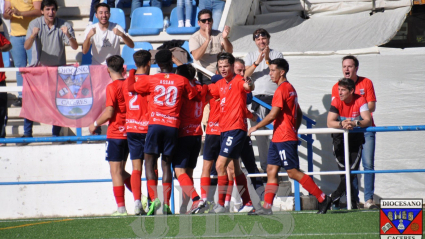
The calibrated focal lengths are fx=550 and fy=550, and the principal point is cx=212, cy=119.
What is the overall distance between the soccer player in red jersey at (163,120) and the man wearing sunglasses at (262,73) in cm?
157

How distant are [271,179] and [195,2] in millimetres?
6310

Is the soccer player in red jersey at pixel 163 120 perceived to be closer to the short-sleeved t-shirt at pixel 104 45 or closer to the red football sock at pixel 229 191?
the red football sock at pixel 229 191

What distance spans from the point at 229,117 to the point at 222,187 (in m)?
0.88

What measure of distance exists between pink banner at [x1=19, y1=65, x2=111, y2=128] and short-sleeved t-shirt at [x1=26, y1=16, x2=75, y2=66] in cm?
65

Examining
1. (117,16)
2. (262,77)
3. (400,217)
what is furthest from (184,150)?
(117,16)

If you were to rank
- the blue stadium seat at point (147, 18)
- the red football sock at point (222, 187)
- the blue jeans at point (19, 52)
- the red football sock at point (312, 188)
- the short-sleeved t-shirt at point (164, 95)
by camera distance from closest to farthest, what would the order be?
the red football sock at point (312, 188) → the short-sleeved t-shirt at point (164, 95) → the red football sock at point (222, 187) → the blue jeans at point (19, 52) → the blue stadium seat at point (147, 18)

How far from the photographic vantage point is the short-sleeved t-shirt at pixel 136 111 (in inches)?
271

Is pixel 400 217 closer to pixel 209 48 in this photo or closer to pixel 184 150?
pixel 184 150

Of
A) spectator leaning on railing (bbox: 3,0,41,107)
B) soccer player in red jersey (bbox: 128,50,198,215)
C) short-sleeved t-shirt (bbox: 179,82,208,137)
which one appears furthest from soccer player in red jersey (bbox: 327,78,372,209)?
spectator leaning on railing (bbox: 3,0,41,107)

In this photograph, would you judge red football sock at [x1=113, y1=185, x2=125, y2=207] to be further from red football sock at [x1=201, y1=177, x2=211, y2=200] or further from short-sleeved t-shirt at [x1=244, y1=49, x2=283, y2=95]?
short-sleeved t-shirt at [x1=244, y1=49, x2=283, y2=95]

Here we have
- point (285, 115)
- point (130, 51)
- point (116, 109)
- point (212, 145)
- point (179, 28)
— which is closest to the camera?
point (285, 115)

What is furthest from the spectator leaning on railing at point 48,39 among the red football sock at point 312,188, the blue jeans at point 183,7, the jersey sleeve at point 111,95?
the red football sock at point 312,188

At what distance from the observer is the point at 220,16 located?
11016 millimetres

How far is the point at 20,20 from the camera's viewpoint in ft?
33.8
